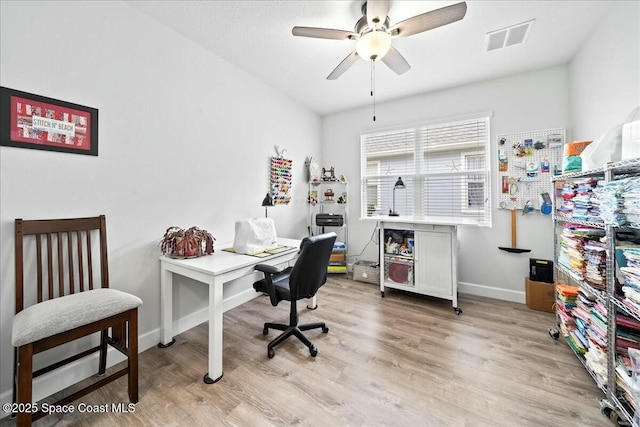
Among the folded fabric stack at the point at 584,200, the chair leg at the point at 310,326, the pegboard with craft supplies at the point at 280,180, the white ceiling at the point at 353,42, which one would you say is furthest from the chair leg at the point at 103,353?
the folded fabric stack at the point at 584,200

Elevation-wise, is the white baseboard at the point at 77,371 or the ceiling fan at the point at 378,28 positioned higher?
the ceiling fan at the point at 378,28

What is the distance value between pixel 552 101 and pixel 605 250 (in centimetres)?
203

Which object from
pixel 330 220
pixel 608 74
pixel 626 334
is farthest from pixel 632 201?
pixel 330 220

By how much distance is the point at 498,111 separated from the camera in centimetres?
288

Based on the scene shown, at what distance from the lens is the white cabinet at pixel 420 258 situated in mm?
2654

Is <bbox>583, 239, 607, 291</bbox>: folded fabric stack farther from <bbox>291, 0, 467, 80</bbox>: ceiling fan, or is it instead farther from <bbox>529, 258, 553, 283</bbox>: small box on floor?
<bbox>291, 0, 467, 80</bbox>: ceiling fan

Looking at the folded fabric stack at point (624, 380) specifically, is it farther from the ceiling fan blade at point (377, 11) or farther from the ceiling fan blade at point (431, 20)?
the ceiling fan blade at point (377, 11)

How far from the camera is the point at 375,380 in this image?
1615 millimetres

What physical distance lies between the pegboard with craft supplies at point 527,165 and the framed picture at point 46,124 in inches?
153

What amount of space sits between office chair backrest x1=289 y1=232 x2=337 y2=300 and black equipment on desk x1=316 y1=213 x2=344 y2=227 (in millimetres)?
1615

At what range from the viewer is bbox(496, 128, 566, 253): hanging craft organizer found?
2635 millimetres

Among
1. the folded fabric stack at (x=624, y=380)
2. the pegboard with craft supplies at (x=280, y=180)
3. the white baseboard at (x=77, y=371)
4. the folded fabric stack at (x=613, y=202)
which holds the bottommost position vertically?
the white baseboard at (x=77, y=371)

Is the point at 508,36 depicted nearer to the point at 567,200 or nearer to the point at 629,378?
the point at 567,200

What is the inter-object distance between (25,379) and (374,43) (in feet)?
8.70
